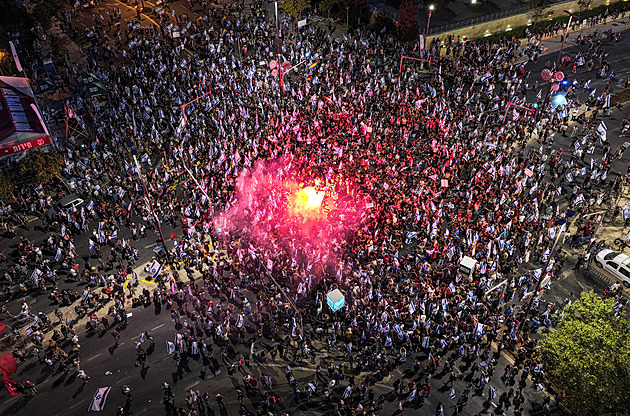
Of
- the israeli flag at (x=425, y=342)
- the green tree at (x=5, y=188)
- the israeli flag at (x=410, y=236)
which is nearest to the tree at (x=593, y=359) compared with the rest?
the israeli flag at (x=425, y=342)

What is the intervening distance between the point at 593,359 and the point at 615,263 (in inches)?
495

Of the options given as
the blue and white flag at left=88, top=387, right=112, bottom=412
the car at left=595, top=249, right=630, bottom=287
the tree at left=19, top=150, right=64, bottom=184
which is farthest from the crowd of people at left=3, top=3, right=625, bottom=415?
the blue and white flag at left=88, top=387, right=112, bottom=412

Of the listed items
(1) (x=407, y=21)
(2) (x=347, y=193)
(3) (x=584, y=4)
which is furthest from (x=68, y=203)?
(3) (x=584, y=4)

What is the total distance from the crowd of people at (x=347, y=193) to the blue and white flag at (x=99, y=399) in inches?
125

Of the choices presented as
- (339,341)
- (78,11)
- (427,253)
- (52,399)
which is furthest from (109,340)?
(78,11)

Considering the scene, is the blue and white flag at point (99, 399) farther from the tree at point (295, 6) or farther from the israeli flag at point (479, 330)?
the tree at point (295, 6)

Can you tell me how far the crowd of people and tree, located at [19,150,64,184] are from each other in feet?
6.13

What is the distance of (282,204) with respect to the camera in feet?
117

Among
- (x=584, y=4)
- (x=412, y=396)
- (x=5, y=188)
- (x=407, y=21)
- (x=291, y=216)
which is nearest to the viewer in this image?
(x=412, y=396)

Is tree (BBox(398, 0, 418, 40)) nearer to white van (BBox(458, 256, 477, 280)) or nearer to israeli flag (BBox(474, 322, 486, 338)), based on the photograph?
white van (BBox(458, 256, 477, 280))

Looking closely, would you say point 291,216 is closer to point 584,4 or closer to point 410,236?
point 410,236

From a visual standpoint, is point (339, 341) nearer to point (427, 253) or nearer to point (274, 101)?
point (427, 253)

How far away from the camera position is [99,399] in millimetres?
23531

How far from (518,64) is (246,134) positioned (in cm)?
3694
